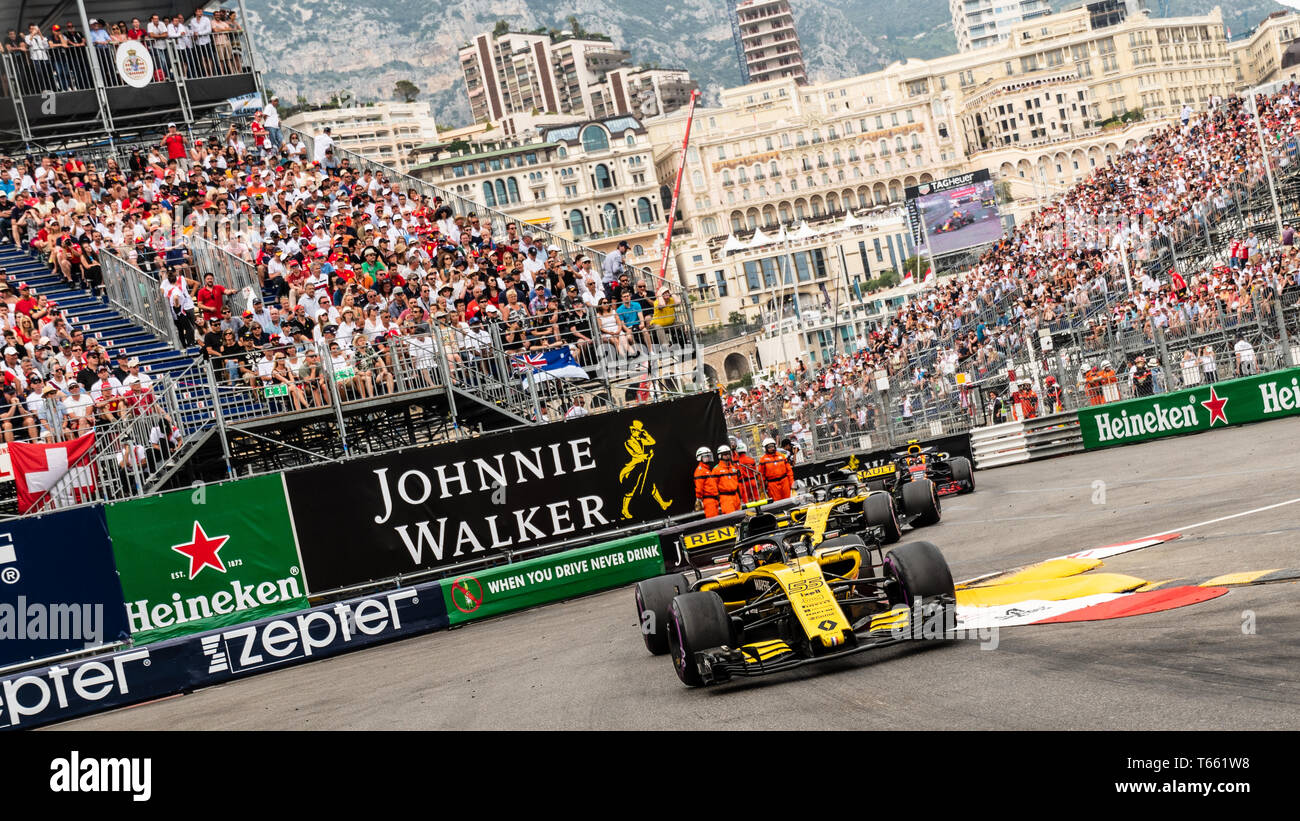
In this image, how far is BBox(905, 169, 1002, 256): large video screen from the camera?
74812 millimetres

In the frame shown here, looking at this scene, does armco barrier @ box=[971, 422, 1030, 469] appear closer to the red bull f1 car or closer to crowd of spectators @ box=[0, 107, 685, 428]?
the red bull f1 car

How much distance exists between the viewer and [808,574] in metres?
10.6

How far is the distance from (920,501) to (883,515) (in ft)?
8.34

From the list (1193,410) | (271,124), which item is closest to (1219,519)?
(1193,410)

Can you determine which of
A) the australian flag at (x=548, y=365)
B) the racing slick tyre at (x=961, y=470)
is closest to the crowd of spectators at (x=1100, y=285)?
the racing slick tyre at (x=961, y=470)

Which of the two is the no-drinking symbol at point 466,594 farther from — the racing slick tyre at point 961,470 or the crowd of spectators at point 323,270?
the racing slick tyre at point 961,470

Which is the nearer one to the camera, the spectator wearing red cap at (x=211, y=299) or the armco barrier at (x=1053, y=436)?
the spectator wearing red cap at (x=211, y=299)

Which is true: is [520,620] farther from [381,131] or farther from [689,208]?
[381,131]

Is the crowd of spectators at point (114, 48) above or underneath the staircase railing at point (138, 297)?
above

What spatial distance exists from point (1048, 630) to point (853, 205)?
171917 mm

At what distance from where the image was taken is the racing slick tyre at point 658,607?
41.1ft

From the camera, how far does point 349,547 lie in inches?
777

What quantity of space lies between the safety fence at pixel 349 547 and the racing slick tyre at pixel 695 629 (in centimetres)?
859
